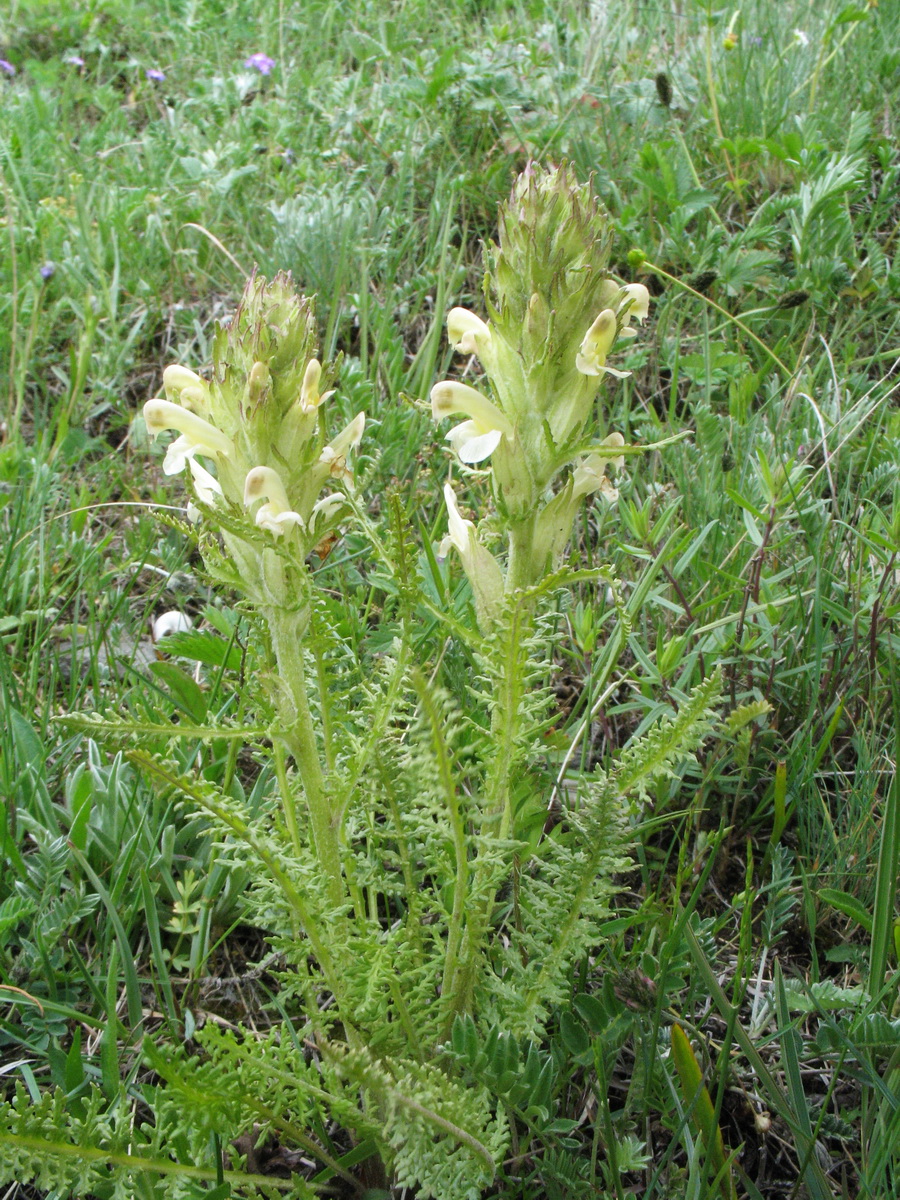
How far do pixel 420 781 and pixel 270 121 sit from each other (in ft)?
14.8

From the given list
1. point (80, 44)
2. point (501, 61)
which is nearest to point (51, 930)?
point (501, 61)

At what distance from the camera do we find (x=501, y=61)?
4.47 metres

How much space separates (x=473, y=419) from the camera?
1594 mm

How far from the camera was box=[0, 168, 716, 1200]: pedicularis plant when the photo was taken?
1.40 m

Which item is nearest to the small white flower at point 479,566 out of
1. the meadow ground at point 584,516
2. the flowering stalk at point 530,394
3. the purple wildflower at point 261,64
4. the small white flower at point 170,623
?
the flowering stalk at point 530,394

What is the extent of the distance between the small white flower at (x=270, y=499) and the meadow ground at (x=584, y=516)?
1.02 ft

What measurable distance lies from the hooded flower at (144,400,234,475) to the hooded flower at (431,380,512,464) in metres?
0.36

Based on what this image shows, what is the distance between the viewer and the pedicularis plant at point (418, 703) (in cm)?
140

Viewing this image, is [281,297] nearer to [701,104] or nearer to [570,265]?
[570,265]

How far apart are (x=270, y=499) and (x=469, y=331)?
472 millimetres

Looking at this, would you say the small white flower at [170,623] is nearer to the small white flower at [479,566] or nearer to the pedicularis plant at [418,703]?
the pedicularis plant at [418,703]

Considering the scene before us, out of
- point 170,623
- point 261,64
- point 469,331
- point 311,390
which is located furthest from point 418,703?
point 261,64

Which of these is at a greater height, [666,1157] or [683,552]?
[683,552]

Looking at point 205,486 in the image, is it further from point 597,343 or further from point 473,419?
point 597,343
